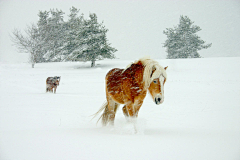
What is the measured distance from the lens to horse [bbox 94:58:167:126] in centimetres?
339

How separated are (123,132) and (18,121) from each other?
301cm

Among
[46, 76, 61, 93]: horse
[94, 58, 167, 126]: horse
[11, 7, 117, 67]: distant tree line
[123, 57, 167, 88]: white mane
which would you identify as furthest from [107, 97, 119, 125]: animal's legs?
[11, 7, 117, 67]: distant tree line

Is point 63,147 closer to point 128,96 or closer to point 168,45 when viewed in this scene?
point 128,96

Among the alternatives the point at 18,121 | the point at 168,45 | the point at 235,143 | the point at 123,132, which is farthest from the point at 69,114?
the point at 168,45

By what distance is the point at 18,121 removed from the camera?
15.6 feet

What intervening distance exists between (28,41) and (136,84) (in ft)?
105

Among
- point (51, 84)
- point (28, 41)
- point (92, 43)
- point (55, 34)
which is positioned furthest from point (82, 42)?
point (55, 34)

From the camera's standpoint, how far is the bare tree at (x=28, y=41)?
3055 cm

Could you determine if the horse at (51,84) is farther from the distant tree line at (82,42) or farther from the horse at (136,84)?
the distant tree line at (82,42)

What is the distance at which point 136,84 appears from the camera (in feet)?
12.3

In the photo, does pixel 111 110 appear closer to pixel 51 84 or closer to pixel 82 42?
pixel 51 84

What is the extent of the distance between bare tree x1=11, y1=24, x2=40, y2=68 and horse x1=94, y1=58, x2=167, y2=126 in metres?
29.8

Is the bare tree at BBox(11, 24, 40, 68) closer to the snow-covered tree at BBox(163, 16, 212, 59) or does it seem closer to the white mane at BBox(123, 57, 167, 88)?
the snow-covered tree at BBox(163, 16, 212, 59)

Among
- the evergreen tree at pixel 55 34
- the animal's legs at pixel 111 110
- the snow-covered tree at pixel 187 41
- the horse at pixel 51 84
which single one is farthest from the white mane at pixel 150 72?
the evergreen tree at pixel 55 34
